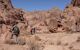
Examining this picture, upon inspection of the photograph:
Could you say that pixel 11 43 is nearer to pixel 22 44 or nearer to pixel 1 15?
pixel 22 44

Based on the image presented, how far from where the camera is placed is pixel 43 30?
24.2 meters

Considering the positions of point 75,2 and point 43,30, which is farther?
point 75,2

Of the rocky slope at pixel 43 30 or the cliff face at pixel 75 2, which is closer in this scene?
the rocky slope at pixel 43 30

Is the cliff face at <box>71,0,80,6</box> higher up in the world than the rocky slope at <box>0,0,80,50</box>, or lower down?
higher up

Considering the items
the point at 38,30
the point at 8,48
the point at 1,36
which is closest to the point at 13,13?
the point at 1,36

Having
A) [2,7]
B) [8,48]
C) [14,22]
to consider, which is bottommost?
[8,48]

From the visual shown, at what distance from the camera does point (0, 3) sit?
695 inches

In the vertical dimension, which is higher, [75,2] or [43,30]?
[75,2]

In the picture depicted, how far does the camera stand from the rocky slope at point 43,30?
13.9 metres

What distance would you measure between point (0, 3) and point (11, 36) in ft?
12.9

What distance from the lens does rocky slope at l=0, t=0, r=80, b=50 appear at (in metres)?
13.9

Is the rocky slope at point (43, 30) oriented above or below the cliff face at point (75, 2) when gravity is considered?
below

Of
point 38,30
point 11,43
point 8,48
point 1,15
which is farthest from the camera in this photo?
point 38,30

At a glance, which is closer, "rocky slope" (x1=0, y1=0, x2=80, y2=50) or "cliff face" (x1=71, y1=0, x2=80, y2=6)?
Answer: "rocky slope" (x1=0, y1=0, x2=80, y2=50)
